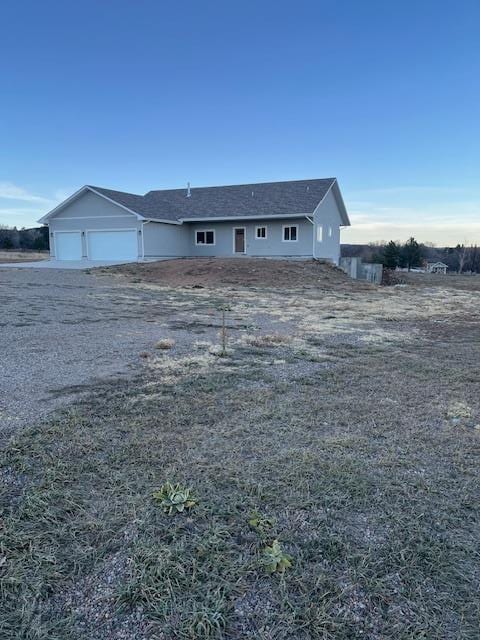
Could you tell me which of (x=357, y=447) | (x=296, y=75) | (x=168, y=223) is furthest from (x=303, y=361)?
(x=168, y=223)

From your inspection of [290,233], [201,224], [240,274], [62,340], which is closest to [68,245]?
[201,224]

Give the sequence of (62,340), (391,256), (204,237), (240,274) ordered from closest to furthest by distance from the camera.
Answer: (62,340) < (240,274) < (204,237) < (391,256)

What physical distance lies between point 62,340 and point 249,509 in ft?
16.6

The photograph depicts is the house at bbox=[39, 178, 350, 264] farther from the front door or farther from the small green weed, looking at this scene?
the small green weed

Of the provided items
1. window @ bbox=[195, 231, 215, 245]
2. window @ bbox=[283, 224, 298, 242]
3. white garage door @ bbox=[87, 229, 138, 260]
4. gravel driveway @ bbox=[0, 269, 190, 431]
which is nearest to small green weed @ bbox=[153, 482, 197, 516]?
gravel driveway @ bbox=[0, 269, 190, 431]

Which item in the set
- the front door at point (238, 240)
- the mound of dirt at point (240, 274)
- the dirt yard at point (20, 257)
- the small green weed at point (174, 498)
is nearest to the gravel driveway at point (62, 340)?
the small green weed at point (174, 498)

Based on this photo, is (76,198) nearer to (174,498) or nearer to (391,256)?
(174,498)

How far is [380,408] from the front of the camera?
3.87 meters

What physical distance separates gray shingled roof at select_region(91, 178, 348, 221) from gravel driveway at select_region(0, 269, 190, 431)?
12.4 m

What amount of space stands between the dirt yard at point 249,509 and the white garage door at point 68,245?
22.1 meters

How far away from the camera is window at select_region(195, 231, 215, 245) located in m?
26.0

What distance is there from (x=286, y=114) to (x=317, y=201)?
5.05m

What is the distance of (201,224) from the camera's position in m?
26.1

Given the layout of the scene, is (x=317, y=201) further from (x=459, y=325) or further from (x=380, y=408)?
(x=380, y=408)
